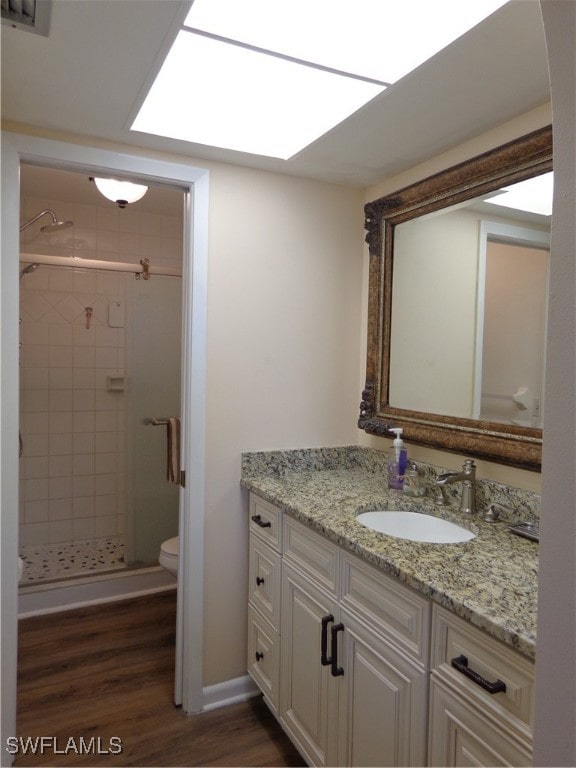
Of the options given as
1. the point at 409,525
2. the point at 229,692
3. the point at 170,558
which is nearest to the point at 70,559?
the point at 170,558

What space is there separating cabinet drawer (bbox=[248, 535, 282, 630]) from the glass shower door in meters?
1.23

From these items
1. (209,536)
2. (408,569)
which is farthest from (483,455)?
(209,536)

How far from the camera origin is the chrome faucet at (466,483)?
1.64m

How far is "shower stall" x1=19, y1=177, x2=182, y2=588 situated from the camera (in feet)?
10.2

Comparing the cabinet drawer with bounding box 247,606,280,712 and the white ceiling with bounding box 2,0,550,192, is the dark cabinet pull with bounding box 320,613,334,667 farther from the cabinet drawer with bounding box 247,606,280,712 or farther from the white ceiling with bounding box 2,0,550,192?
Answer: the white ceiling with bounding box 2,0,550,192

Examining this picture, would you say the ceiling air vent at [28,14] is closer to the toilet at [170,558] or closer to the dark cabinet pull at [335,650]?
the dark cabinet pull at [335,650]

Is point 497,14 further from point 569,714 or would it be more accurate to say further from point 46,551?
point 46,551

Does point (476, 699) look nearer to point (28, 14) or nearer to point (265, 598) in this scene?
point (265, 598)

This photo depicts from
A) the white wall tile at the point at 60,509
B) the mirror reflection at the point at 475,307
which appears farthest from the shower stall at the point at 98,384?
the mirror reflection at the point at 475,307

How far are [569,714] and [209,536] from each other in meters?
1.65

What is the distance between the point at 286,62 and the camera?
4.31 ft

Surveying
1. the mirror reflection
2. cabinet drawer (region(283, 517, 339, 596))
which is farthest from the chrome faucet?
cabinet drawer (region(283, 517, 339, 596))

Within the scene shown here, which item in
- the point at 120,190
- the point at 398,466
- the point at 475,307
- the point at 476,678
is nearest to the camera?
the point at 476,678

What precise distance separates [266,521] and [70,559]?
185cm
